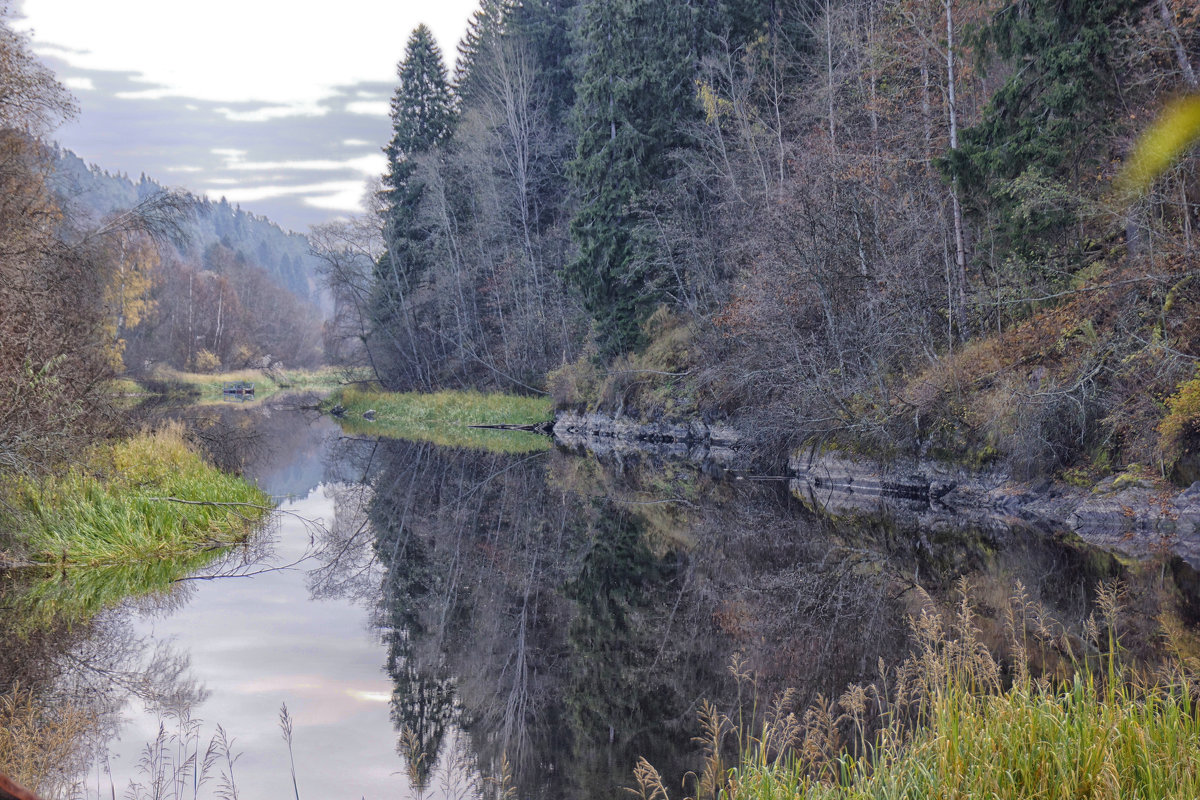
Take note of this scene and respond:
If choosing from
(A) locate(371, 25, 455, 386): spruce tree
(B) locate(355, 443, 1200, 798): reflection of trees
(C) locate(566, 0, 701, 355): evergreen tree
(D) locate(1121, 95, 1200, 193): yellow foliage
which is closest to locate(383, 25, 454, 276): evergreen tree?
(A) locate(371, 25, 455, 386): spruce tree

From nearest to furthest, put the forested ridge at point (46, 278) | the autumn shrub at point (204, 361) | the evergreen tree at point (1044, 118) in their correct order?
the forested ridge at point (46, 278) < the evergreen tree at point (1044, 118) < the autumn shrub at point (204, 361)

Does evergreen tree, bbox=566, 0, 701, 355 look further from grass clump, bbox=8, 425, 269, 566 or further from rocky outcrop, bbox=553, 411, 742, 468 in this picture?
grass clump, bbox=8, 425, 269, 566

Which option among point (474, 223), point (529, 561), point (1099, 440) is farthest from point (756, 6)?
point (529, 561)

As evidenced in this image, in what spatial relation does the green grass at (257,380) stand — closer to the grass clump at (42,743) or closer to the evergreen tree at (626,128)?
the evergreen tree at (626,128)

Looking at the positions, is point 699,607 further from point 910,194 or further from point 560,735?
point 910,194

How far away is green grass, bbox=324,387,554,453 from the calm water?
1591cm

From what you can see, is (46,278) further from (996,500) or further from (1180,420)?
(1180,420)

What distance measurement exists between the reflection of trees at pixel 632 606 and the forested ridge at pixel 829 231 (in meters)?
3.23

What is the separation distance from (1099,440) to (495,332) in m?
29.7

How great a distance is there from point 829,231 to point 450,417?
22897 mm

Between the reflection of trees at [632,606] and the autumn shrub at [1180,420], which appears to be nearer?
the reflection of trees at [632,606]

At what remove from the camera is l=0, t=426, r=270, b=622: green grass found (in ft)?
31.2

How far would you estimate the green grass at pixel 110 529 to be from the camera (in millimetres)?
9516

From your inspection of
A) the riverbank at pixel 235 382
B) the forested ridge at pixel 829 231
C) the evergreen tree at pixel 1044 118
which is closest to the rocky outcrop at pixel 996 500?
the forested ridge at pixel 829 231
